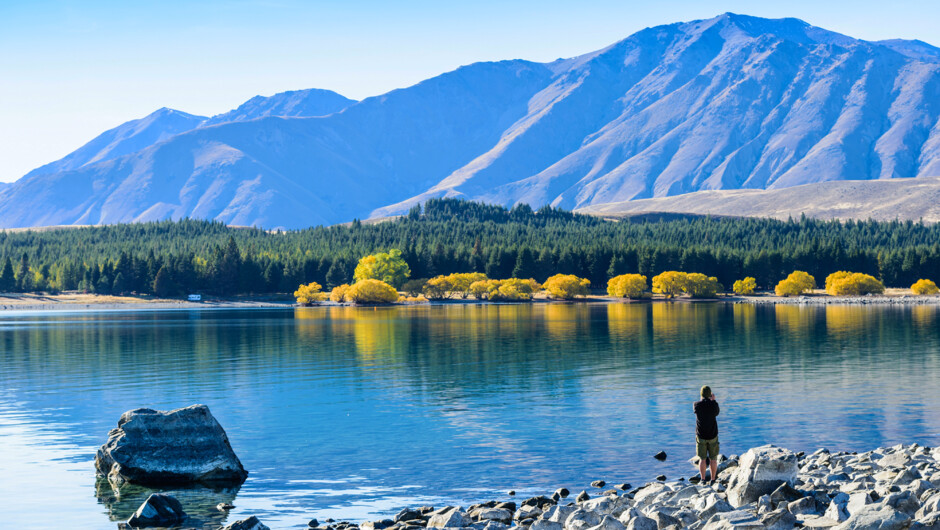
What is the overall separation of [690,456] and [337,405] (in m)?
22.6

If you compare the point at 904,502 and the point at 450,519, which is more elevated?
the point at 904,502

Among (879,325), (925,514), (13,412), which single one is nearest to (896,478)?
(925,514)

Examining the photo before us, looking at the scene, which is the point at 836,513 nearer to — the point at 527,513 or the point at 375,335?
the point at 527,513

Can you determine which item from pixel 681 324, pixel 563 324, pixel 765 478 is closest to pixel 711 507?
pixel 765 478

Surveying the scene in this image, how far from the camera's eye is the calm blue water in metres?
33.5

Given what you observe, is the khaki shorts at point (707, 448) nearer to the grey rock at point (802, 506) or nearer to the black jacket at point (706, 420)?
the black jacket at point (706, 420)

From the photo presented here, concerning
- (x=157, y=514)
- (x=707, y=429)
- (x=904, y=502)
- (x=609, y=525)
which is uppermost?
(x=707, y=429)

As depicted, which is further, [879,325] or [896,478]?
[879,325]

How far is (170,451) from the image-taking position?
114 feet

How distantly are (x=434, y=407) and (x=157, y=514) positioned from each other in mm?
23905

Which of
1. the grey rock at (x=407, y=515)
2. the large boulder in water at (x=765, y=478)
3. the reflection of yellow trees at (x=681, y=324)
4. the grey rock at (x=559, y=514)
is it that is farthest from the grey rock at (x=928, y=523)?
the reflection of yellow trees at (x=681, y=324)

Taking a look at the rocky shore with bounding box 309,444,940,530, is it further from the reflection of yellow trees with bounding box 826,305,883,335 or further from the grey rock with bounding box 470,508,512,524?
the reflection of yellow trees with bounding box 826,305,883,335

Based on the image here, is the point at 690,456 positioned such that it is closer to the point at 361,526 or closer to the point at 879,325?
the point at 361,526

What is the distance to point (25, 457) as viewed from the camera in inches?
1539
